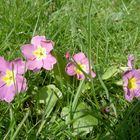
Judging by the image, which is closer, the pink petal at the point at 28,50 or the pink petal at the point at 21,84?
the pink petal at the point at 21,84

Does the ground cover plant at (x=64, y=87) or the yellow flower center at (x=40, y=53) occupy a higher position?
the yellow flower center at (x=40, y=53)

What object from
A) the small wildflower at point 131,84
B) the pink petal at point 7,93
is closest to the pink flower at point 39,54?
the pink petal at point 7,93

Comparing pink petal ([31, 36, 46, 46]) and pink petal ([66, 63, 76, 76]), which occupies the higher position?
pink petal ([31, 36, 46, 46])

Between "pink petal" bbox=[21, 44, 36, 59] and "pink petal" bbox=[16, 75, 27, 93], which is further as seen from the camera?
"pink petal" bbox=[21, 44, 36, 59]

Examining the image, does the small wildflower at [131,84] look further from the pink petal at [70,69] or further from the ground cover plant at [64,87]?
the pink petal at [70,69]

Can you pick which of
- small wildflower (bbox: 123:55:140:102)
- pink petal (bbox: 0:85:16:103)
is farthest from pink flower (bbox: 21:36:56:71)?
small wildflower (bbox: 123:55:140:102)

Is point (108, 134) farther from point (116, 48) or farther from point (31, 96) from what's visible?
point (116, 48)

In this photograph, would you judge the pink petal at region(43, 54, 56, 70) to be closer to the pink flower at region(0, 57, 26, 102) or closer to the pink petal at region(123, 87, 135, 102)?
the pink flower at region(0, 57, 26, 102)

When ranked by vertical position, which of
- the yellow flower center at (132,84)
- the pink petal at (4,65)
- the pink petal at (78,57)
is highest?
the pink petal at (4,65)
